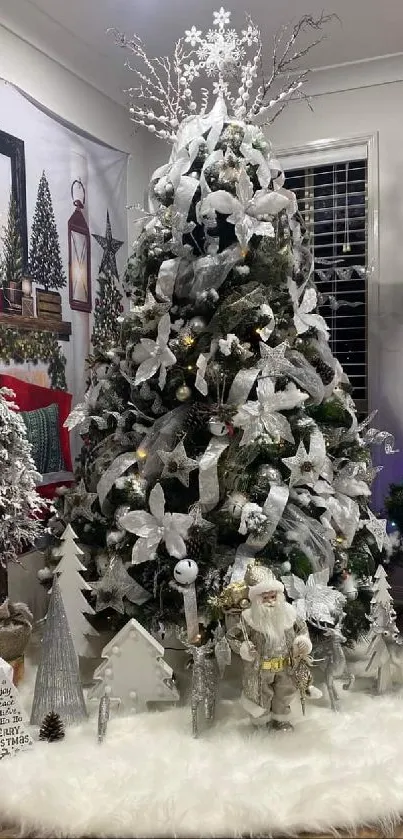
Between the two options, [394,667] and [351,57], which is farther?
[351,57]

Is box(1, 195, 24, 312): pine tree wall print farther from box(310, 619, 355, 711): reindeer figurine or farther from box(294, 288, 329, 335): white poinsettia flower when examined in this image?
box(310, 619, 355, 711): reindeer figurine

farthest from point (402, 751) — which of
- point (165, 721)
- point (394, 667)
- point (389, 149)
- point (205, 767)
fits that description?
point (389, 149)

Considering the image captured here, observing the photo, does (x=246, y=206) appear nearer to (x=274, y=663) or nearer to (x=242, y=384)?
(x=242, y=384)

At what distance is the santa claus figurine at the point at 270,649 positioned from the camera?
174 cm

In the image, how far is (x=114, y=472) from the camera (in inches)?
85.6

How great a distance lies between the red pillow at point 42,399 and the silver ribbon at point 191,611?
1115 millimetres

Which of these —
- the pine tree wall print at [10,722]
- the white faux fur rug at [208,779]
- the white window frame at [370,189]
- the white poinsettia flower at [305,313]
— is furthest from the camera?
the white window frame at [370,189]

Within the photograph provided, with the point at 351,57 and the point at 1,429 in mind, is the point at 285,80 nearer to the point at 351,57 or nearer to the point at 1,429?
the point at 351,57

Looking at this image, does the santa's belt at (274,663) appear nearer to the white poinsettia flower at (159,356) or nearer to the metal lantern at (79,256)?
the white poinsettia flower at (159,356)

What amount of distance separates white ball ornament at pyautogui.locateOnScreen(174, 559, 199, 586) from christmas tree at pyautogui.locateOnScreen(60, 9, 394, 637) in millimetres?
111

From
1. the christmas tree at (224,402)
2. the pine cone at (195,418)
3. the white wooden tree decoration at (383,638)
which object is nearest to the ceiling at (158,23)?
the christmas tree at (224,402)

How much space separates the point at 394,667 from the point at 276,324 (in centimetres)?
111

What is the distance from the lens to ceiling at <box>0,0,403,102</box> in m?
2.72

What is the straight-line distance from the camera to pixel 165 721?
187 centimetres
